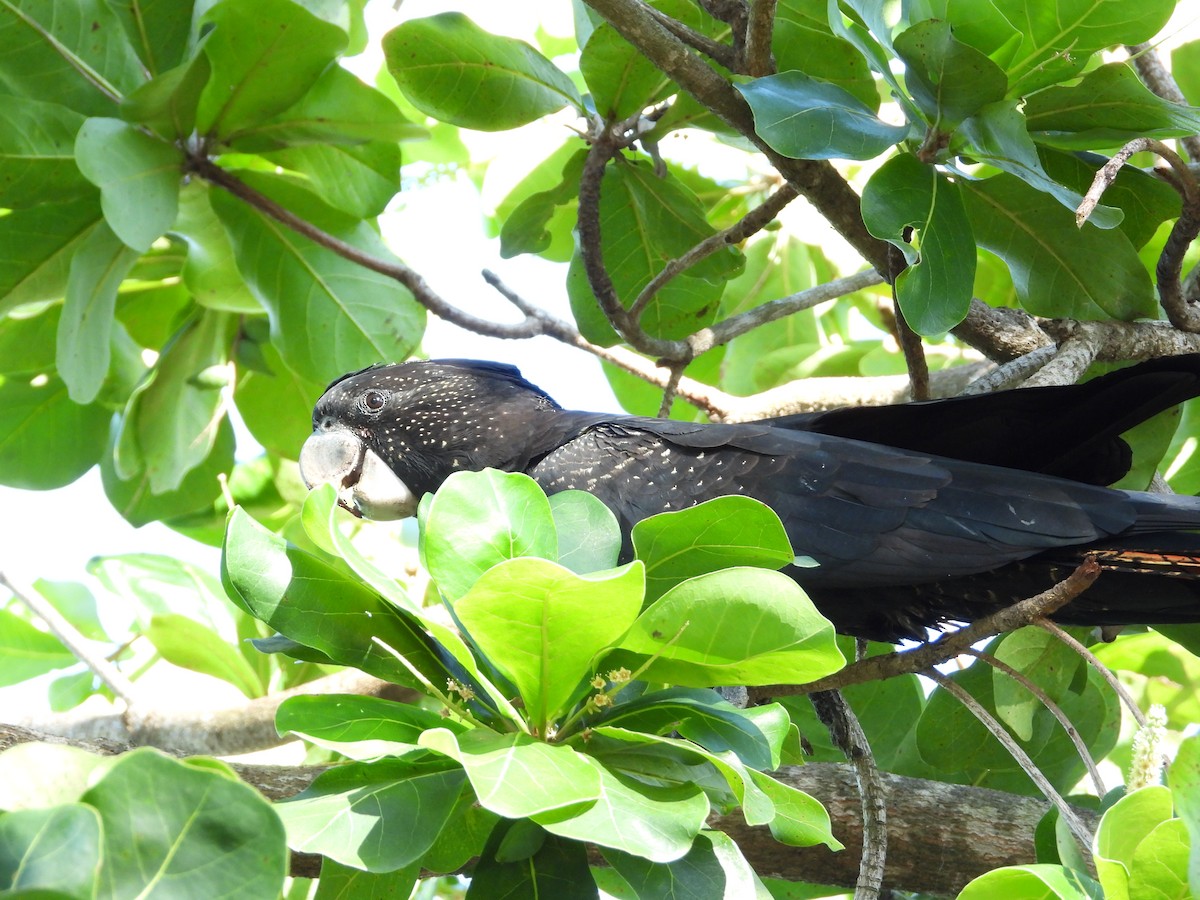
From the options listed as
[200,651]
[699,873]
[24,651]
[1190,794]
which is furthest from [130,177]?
[1190,794]

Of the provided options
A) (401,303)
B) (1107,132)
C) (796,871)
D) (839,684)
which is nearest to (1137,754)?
(839,684)

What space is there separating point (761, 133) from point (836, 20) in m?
0.33

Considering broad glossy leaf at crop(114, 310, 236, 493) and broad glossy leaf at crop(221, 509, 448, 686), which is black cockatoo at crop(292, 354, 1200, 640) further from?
broad glossy leaf at crop(114, 310, 236, 493)

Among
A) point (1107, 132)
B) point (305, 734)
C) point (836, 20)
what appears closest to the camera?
point (305, 734)

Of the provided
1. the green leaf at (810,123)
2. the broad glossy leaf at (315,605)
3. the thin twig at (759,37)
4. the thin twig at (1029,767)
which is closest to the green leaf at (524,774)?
the broad glossy leaf at (315,605)

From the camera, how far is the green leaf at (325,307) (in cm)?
321

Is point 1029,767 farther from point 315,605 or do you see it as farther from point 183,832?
point 183,832

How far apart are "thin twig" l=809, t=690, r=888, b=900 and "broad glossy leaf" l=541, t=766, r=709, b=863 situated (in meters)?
0.77

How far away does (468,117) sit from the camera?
281 cm

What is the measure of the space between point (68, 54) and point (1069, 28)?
2.46 metres

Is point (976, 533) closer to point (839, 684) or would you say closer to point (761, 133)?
point (839, 684)

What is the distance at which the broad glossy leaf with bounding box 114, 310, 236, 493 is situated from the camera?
3.39 meters

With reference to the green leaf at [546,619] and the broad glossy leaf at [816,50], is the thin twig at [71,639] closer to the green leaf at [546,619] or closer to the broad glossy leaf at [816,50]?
the green leaf at [546,619]

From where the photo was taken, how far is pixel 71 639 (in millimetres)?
2885
